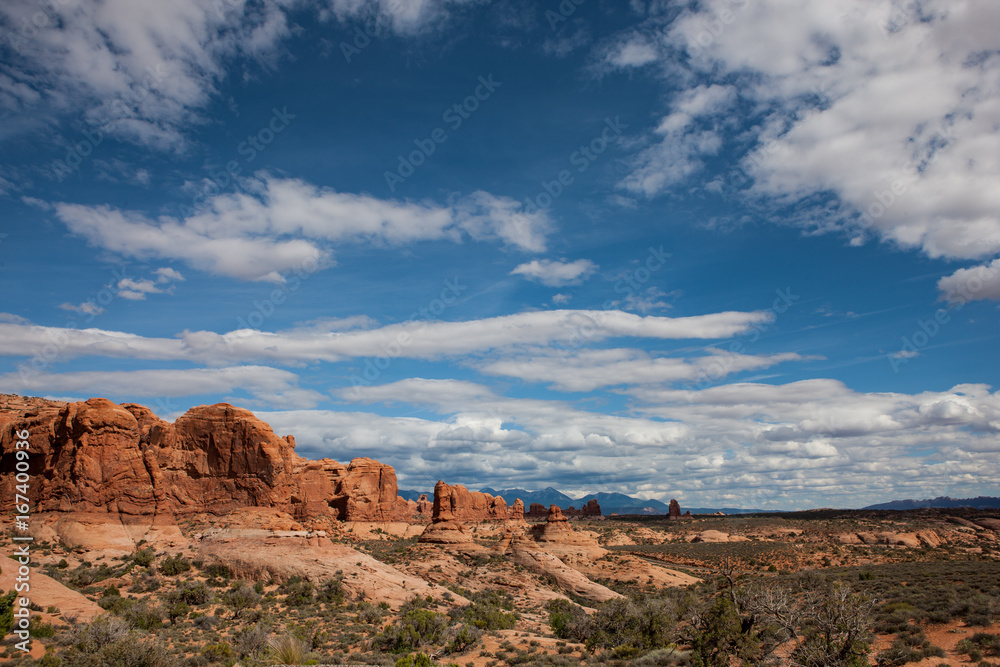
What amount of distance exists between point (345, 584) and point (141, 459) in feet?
71.4

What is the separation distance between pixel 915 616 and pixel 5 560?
45.2 metres

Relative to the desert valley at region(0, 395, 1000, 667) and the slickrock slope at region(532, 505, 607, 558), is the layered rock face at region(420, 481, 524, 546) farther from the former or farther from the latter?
the slickrock slope at region(532, 505, 607, 558)

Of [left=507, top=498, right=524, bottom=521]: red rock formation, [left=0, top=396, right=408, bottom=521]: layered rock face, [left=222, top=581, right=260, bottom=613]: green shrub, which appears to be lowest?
[left=507, top=498, right=524, bottom=521]: red rock formation

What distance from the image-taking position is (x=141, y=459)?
1660 inches

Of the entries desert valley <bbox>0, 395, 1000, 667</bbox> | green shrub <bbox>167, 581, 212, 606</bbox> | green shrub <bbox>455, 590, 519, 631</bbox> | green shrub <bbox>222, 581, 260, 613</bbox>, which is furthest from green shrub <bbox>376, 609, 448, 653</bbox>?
green shrub <bbox>167, 581, 212, 606</bbox>

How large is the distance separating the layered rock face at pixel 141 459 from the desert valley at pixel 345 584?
153mm

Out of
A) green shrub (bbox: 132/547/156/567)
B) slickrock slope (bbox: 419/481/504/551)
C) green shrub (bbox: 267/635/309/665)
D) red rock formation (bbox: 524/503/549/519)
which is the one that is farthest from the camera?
red rock formation (bbox: 524/503/549/519)

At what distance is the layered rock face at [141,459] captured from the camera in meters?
38.7

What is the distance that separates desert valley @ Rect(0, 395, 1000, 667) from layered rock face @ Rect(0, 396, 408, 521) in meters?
0.15

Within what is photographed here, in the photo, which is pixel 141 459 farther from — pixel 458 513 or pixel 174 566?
pixel 458 513

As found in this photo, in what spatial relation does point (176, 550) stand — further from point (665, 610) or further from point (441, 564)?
point (665, 610)

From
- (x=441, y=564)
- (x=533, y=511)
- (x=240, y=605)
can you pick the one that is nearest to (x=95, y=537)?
(x=240, y=605)

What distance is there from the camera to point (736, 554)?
67.2 meters

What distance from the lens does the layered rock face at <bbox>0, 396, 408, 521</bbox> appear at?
3869cm
